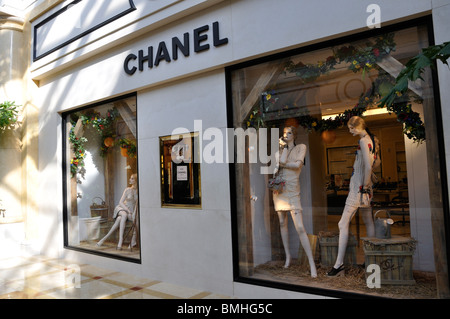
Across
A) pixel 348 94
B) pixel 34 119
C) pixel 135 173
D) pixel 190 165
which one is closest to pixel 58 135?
pixel 34 119

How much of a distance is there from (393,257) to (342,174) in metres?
1.05

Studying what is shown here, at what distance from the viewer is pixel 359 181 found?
3.82 m

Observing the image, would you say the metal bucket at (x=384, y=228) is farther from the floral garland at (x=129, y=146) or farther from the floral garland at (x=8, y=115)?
the floral garland at (x=8, y=115)

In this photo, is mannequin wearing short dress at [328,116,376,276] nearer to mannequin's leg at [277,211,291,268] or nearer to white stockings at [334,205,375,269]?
white stockings at [334,205,375,269]

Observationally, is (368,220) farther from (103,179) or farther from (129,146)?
(103,179)

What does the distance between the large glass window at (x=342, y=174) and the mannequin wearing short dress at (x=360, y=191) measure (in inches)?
0.4

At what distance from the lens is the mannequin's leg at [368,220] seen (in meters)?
3.74

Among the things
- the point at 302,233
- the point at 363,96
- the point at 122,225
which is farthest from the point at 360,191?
the point at 122,225

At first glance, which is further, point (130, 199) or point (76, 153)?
point (76, 153)

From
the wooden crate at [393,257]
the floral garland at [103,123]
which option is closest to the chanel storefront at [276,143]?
the wooden crate at [393,257]

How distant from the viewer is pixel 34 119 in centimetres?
711

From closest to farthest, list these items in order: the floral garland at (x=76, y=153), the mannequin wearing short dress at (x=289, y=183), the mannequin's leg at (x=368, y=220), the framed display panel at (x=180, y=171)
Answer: the mannequin's leg at (x=368, y=220)
the mannequin wearing short dress at (x=289, y=183)
the framed display panel at (x=180, y=171)
the floral garland at (x=76, y=153)

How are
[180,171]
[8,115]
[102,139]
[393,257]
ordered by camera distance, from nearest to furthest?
[393,257], [180,171], [102,139], [8,115]
